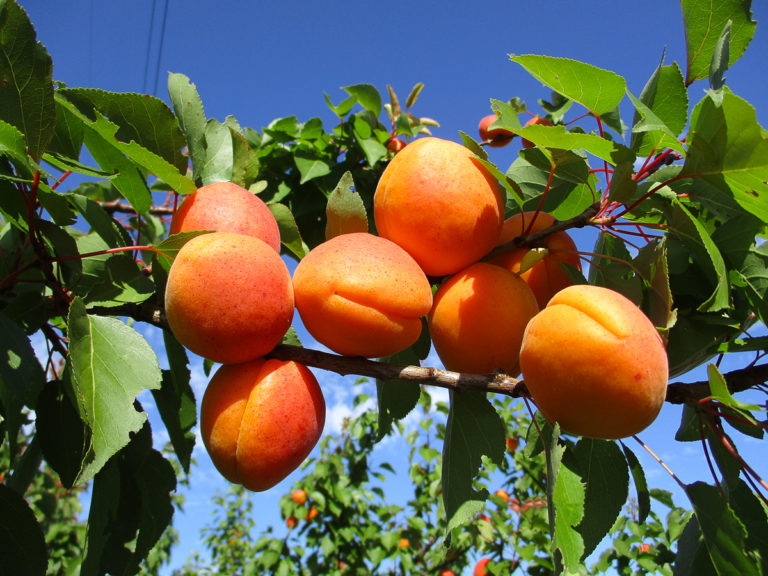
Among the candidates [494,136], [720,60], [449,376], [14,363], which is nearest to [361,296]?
[449,376]

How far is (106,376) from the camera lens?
2.61 feet

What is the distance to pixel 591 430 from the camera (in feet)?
2.30

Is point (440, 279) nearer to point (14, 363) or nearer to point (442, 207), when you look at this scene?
point (442, 207)

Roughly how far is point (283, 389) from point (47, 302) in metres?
0.53

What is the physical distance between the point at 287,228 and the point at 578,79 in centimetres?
61

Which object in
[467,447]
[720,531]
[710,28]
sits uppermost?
[710,28]

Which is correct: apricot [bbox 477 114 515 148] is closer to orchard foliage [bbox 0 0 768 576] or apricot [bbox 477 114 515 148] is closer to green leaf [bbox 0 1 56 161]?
orchard foliage [bbox 0 0 768 576]

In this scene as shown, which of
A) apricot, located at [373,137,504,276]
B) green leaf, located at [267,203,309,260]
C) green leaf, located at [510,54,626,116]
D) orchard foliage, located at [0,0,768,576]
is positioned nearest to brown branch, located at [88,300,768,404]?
orchard foliage, located at [0,0,768,576]

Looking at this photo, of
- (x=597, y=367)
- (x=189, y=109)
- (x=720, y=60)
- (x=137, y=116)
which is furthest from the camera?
(x=189, y=109)

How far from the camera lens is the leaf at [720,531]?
2.75ft

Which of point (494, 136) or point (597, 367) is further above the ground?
point (494, 136)

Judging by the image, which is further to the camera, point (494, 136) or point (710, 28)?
point (494, 136)

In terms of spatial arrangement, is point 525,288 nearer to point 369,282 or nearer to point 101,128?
point 369,282

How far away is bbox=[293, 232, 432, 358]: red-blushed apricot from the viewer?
78 centimetres
